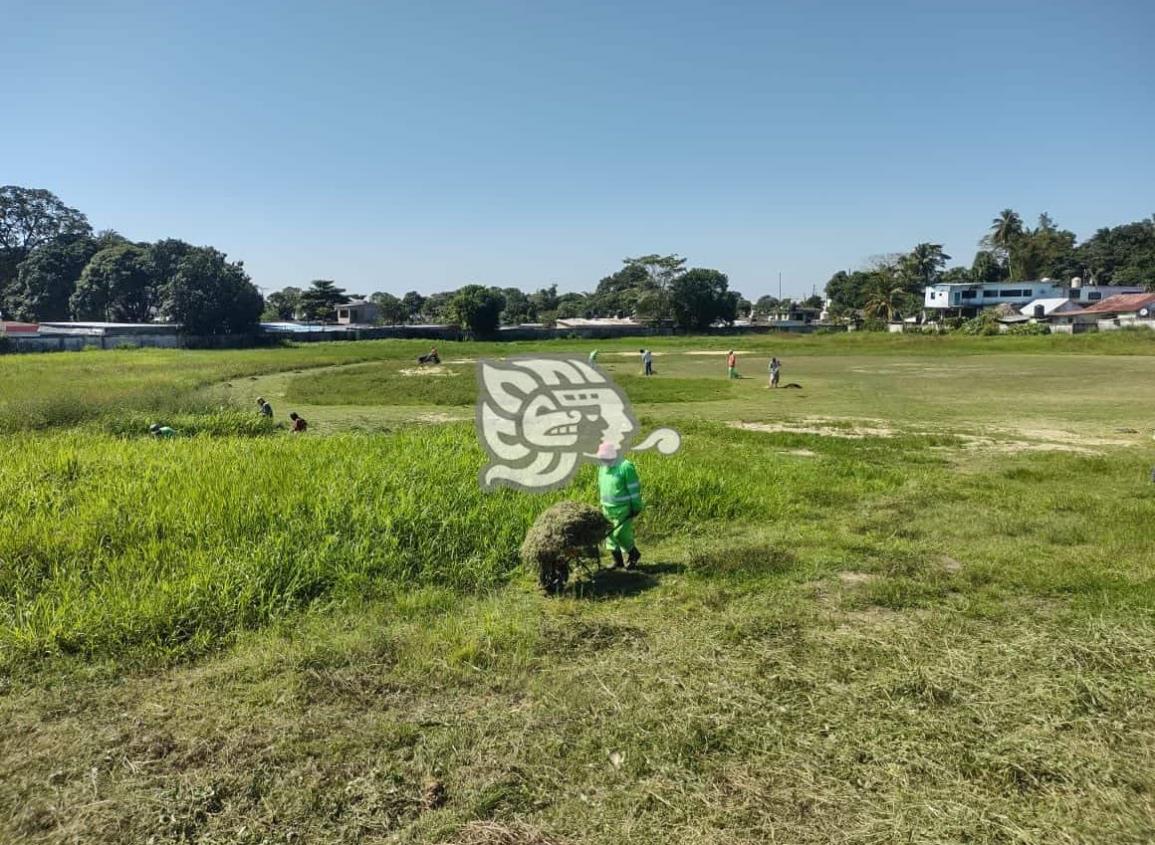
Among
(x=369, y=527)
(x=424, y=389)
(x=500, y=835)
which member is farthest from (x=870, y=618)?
(x=424, y=389)

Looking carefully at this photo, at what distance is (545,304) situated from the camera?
110 meters

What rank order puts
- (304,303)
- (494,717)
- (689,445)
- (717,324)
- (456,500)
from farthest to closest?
1. (304,303)
2. (717,324)
3. (689,445)
4. (456,500)
5. (494,717)

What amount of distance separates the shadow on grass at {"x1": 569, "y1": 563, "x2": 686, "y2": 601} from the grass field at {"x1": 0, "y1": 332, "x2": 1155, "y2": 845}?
0.04 meters

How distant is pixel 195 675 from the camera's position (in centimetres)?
483

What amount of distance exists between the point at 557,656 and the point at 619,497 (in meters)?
1.93

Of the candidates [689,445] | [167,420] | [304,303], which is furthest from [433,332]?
[689,445]

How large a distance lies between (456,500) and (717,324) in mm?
73273

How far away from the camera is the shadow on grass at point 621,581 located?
6371 millimetres

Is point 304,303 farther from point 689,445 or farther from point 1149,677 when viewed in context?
point 1149,677

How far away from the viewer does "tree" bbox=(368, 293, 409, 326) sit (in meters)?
88.3

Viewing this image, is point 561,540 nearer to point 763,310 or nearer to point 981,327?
point 981,327

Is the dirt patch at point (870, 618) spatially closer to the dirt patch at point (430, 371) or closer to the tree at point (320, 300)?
the dirt patch at point (430, 371)

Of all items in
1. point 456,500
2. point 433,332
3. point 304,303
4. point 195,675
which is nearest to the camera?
point 195,675

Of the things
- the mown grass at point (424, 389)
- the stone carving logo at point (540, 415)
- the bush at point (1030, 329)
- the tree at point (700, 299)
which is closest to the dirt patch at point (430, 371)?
the mown grass at point (424, 389)
